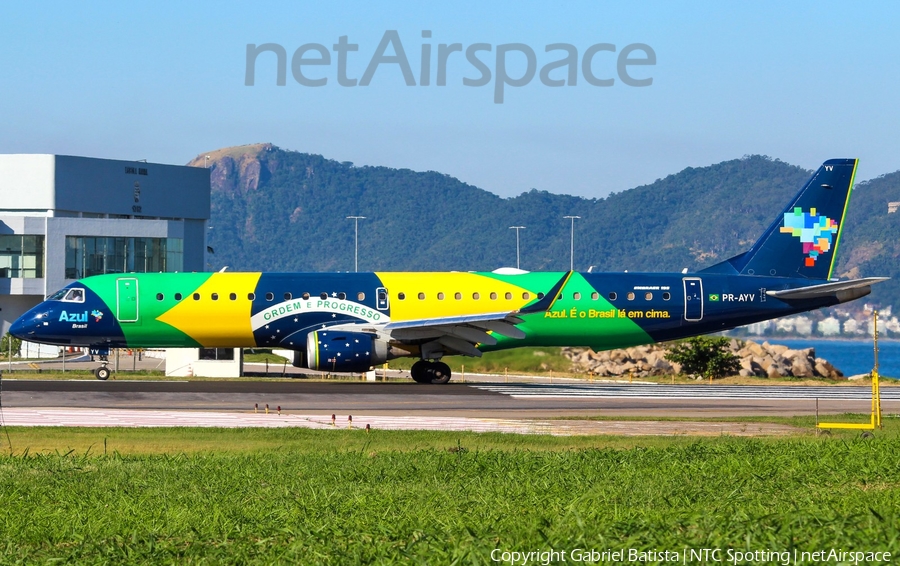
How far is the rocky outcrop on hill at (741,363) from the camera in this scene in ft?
168

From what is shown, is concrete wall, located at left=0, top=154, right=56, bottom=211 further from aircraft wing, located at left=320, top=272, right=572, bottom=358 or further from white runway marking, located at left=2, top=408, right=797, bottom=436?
white runway marking, located at left=2, top=408, right=797, bottom=436

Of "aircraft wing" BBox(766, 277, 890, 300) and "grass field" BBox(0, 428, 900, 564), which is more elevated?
"aircraft wing" BBox(766, 277, 890, 300)

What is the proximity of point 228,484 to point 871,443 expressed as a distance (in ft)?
31.1

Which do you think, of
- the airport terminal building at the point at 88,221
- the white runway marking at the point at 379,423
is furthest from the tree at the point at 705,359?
the airport terminal building at the point at 88,221

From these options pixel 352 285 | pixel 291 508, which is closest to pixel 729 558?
pixel 291 508

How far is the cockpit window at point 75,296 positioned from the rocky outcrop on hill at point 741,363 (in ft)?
65.7

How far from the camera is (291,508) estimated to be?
457 inches

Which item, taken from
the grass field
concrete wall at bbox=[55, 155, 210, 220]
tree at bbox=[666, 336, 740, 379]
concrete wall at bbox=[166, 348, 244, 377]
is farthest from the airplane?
concrete wall at bbox=[55, 155, 210, 220]

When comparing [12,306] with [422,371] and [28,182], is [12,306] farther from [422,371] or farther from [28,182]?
[422,371]

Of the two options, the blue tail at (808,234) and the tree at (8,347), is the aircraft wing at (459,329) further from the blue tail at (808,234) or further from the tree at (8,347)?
the tree at (8,347)

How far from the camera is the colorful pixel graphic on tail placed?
144 ft

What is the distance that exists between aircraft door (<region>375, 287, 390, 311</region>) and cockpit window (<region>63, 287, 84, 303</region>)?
1046 cm

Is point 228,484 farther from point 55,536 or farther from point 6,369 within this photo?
point 6,369

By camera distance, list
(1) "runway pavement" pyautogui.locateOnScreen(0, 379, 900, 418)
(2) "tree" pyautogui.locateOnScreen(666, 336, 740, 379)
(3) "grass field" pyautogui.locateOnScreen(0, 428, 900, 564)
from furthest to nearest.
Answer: (2) "tree" pyautogui.locateOnScreen(666, 336, 740, 379) → (1) "runway pavement" pyautogui.locateOnScreen(0, 379, 900, 418) → (3) "grass field" pyautogui.locateOnScreen(0, 428, 900, 564)
